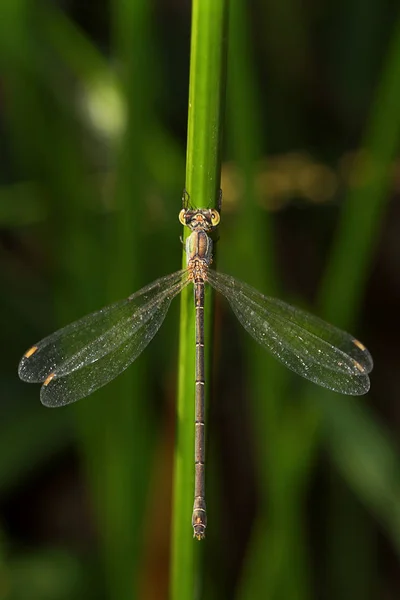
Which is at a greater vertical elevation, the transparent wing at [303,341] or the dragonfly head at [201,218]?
the dragonfly head at [201,218]

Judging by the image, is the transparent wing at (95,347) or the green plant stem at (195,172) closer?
the green plant stem at (195,172)

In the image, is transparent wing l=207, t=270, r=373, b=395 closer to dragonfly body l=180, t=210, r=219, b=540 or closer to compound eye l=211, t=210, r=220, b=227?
dragonfly body l=180, t=210, r=219, b=540

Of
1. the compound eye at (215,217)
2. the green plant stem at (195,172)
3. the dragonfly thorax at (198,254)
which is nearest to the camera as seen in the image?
the green plant stem at (195,172)

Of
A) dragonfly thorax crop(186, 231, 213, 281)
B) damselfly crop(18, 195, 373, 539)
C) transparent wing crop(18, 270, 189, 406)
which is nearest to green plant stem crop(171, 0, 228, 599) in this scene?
dragonfly thorax crop(186, 231, 213, 281)

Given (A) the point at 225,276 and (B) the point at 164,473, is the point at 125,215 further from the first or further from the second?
(B) the point at 164,473

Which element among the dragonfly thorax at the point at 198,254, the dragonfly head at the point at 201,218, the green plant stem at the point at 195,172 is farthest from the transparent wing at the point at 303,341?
the green plant stem at the point at 195,172

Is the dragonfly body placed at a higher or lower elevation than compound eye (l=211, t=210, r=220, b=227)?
lower

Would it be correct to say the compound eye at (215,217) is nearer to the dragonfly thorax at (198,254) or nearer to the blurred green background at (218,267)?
the dragonfly thorax at (198,254)
